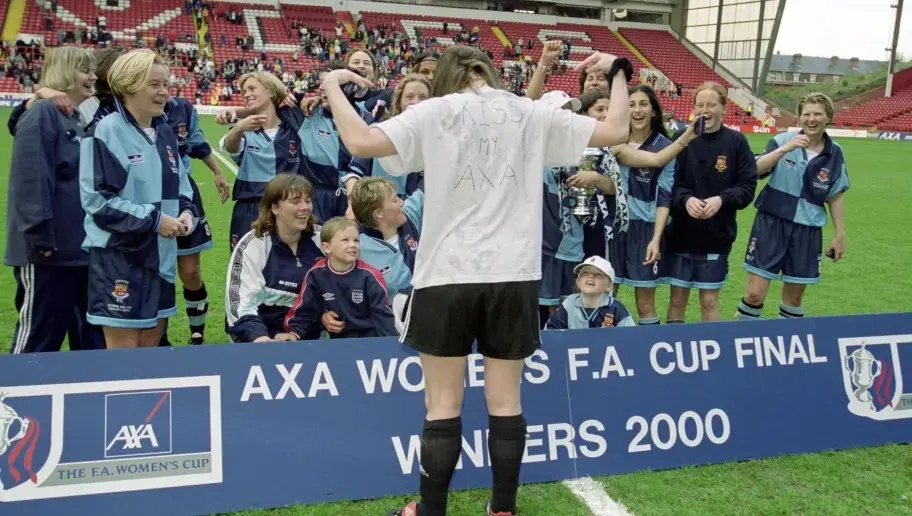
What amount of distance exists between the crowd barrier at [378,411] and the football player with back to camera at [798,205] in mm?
1325

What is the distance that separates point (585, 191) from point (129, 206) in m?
2.51

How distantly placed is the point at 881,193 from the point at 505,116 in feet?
54.0

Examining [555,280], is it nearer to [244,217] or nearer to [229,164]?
[244,217]

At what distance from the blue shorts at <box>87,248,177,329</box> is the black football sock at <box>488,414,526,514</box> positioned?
2054mm

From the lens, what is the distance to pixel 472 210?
101 inches

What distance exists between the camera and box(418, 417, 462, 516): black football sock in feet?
8.81

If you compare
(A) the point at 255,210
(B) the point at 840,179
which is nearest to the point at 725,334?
(B) the point at 840,179

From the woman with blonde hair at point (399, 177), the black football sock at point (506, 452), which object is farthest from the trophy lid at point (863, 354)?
the woman with blonde hair at point (399, 177)

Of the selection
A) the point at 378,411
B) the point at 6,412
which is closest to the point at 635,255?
the point at 378,411

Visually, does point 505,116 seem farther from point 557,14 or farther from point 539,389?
point 557,14

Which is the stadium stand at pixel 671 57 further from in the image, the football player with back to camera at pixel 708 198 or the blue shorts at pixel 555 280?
the blue shorts at pixel 555 280

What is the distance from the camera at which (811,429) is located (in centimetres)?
374

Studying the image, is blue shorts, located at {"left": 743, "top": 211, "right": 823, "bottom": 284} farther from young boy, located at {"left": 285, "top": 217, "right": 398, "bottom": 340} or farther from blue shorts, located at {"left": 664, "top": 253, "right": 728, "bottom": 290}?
young boy, located at {"left": 285, "top": 217, "right": 398, "bottom": 340}

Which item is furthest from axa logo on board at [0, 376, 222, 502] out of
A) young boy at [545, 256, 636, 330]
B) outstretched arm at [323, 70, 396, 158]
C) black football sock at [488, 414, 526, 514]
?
young boy at [545, 256, 636, 330]
